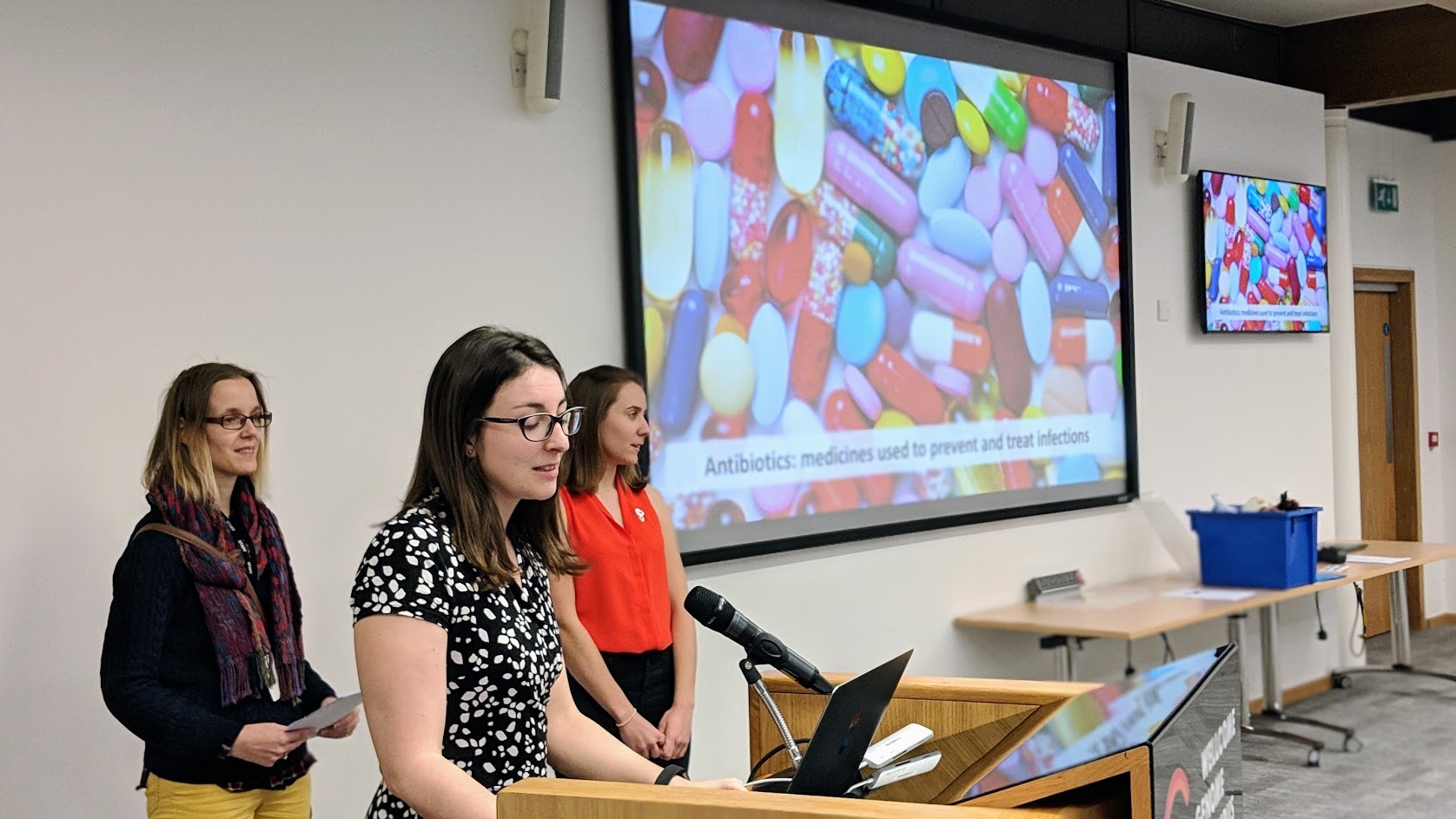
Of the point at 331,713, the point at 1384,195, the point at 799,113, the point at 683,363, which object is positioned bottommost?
the point at 331,713

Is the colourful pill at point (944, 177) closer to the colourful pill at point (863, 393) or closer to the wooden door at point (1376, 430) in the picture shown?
the colourful pill at point (863, 393)

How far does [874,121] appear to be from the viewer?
4.72 m

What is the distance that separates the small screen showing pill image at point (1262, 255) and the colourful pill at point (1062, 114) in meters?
0.75

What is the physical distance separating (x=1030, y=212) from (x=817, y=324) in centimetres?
124

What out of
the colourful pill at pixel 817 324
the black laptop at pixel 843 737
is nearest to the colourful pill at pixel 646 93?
the colourful pill at pixel 817 324

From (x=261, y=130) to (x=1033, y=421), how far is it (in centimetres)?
311

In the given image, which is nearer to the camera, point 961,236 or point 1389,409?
point 961,236

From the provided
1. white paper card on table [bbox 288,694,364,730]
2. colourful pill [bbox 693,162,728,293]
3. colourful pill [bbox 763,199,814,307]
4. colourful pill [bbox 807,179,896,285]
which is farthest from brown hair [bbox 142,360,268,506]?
colourful pill [bbox 807,179,896,285]

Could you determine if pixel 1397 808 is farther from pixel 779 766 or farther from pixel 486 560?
pixel 486 560

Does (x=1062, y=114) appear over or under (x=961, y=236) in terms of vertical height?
Result: over

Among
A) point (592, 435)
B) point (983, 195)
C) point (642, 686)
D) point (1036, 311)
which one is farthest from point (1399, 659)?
point (592, 435)

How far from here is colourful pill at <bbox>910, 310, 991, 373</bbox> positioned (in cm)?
488

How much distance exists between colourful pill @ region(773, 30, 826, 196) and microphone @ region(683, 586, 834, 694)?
2.73 m

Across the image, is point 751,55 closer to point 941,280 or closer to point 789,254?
point 789,254
